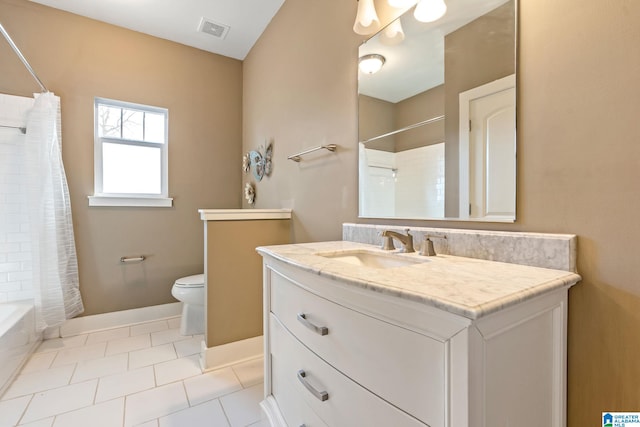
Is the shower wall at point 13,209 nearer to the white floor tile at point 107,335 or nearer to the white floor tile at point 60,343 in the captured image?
the white floor tile at point 60,343

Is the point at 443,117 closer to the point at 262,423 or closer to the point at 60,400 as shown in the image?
the point at 262,423

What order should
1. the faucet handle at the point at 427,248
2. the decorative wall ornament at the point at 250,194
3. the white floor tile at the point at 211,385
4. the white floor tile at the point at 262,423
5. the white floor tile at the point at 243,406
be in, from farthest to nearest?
the decorative wall ornament at the point at 250,194 < the white floor tile at the point at 211,385 < the white floor tile at the point at 243,406 < the white floor tile at the point at 262,423 < the faucet handle at the point at 427,248

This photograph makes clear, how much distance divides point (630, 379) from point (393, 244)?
30.1 inches

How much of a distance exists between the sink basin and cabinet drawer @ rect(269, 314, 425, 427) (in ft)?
1.21

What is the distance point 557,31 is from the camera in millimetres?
832

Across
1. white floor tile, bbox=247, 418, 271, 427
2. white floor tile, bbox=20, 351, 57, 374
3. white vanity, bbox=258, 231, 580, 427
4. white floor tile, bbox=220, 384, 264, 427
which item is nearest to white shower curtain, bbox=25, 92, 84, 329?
white floor tile, bbox=20, 351, 57, 374

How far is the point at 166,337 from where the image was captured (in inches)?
94.0

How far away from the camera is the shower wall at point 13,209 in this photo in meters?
2.15

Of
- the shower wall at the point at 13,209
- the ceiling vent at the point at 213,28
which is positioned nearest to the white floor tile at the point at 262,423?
the shower wall at the point at 13,209

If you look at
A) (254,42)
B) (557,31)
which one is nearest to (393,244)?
(557,31)

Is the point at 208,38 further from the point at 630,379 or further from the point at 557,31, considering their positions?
the point at 630,379

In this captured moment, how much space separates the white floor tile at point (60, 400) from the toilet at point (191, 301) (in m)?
0.74

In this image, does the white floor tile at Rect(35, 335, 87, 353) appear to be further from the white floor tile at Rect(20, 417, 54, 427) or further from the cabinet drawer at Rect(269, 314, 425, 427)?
the cabinet drawer at Rect(269, 314, 425, 427)

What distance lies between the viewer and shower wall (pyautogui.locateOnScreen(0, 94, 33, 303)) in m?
2.15
